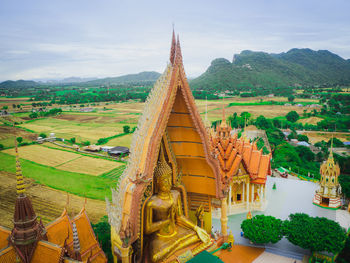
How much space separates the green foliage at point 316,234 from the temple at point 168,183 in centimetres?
795

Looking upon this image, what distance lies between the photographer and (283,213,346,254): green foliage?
13.9 m

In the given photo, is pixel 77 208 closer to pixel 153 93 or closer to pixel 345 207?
pixel 153 93

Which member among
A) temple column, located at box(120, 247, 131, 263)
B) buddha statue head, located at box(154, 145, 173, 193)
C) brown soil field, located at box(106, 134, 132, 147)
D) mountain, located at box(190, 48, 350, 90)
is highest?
mountain, located at box(190, 48, 350, 90)

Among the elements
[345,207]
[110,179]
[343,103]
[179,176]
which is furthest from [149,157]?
[343,103]

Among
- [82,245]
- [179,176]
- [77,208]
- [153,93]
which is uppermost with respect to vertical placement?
[153,93]

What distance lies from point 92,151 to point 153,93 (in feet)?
142

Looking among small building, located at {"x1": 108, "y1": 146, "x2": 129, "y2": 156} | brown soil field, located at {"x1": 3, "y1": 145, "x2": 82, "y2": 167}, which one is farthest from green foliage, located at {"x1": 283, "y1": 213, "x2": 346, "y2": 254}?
brown soil field, located at {"x1": 3, "y1": 145, "x2": 82, "y2": 167}

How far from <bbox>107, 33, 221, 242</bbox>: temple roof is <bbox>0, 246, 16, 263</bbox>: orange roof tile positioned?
510 cm

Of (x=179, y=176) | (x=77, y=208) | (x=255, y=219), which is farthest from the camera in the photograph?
(x=77, y=208)

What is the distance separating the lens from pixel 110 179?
33500 mm

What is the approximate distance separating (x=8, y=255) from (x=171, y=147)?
24.1 feet

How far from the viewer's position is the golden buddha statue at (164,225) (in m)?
7.25

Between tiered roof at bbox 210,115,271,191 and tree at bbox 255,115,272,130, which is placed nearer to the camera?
tiered roof at bbox 210,115,271,191

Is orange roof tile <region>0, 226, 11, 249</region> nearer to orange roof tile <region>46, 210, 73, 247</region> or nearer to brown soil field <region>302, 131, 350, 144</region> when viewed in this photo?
orange roof tile <region>46, 210, 73, 247</region>
